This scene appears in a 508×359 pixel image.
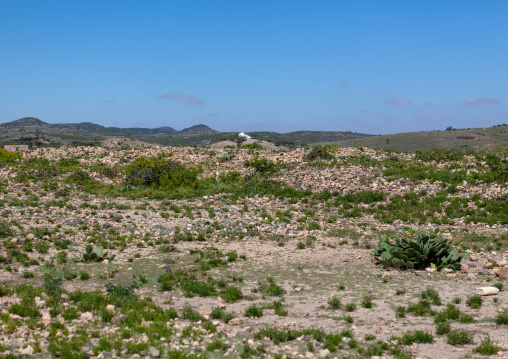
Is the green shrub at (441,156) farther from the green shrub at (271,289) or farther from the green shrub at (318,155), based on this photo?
the green shrub at (271,289)

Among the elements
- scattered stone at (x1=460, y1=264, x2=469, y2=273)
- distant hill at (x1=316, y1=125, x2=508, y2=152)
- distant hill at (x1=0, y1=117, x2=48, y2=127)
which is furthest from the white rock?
distant hill at (x1=0, y1=117, x2=48, y2=127)

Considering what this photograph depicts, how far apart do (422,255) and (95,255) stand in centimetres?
889

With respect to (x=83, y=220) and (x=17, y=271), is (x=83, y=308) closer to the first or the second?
(x=17, y=271)

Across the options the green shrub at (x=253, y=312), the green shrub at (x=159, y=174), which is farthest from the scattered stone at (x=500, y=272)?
the green shrub at (x=159, y=174)

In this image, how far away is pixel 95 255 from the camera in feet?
36.4

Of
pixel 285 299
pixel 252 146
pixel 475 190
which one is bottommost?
pixel 285 299

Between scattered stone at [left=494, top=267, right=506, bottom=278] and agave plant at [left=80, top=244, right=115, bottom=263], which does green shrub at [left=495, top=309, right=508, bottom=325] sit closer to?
scattered stone at [left=494, top=267, right=506, bottom=278]

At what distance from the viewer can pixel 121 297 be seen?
8.14 meters

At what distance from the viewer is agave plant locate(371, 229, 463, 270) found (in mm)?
10367

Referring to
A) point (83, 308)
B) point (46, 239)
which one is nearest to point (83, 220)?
point (46, 239)

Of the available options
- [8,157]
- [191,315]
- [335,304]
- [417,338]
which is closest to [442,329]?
[417,338]

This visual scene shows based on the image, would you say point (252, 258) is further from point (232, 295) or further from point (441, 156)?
point (441, 156)

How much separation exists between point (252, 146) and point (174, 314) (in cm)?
2513

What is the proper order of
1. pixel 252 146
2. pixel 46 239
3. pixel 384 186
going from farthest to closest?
pixel 252 146 → pixel 384 186 → pixel 46 239
